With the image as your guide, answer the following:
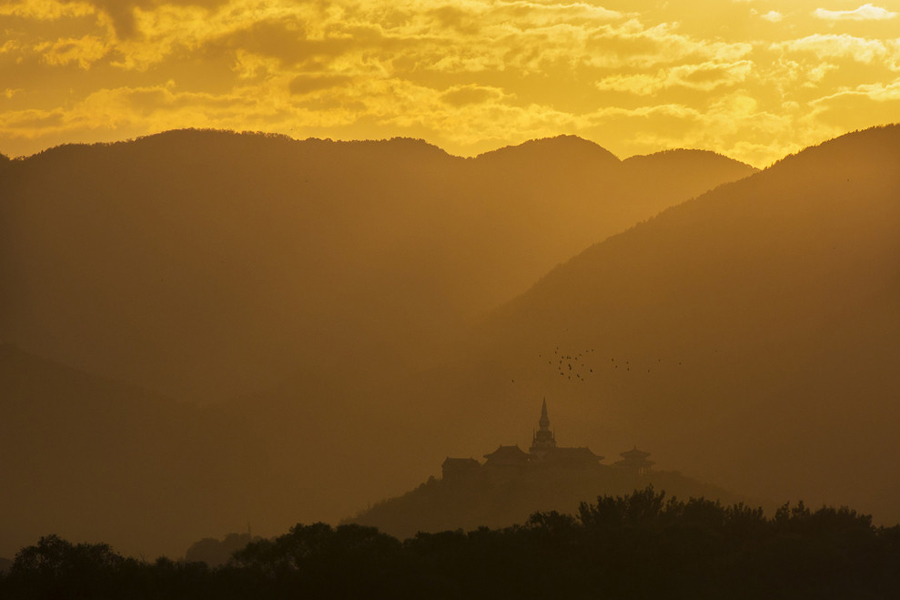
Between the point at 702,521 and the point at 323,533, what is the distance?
44.0 metres

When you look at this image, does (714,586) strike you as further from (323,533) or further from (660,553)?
(323,533)

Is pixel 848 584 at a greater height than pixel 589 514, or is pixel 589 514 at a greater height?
pixel 589 514

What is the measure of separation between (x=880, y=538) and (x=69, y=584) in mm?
59815

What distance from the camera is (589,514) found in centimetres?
13300

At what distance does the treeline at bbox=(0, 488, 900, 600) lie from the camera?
8612 cm

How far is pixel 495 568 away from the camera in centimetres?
9162

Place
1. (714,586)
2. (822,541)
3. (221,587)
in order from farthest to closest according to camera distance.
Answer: (822,541) → (714,586) → (221,587)

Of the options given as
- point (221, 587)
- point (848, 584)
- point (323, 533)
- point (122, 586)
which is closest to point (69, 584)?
point (122, 586)

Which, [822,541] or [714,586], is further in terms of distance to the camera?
[822,541]

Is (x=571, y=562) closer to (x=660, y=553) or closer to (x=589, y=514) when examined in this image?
(x=660, y=553)

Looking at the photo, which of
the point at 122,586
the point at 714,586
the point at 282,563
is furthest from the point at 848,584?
the point at 122,586

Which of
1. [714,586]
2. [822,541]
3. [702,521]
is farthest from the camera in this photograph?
[702,521]

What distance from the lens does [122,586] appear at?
284 ft

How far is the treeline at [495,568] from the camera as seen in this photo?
8612 centimetres
